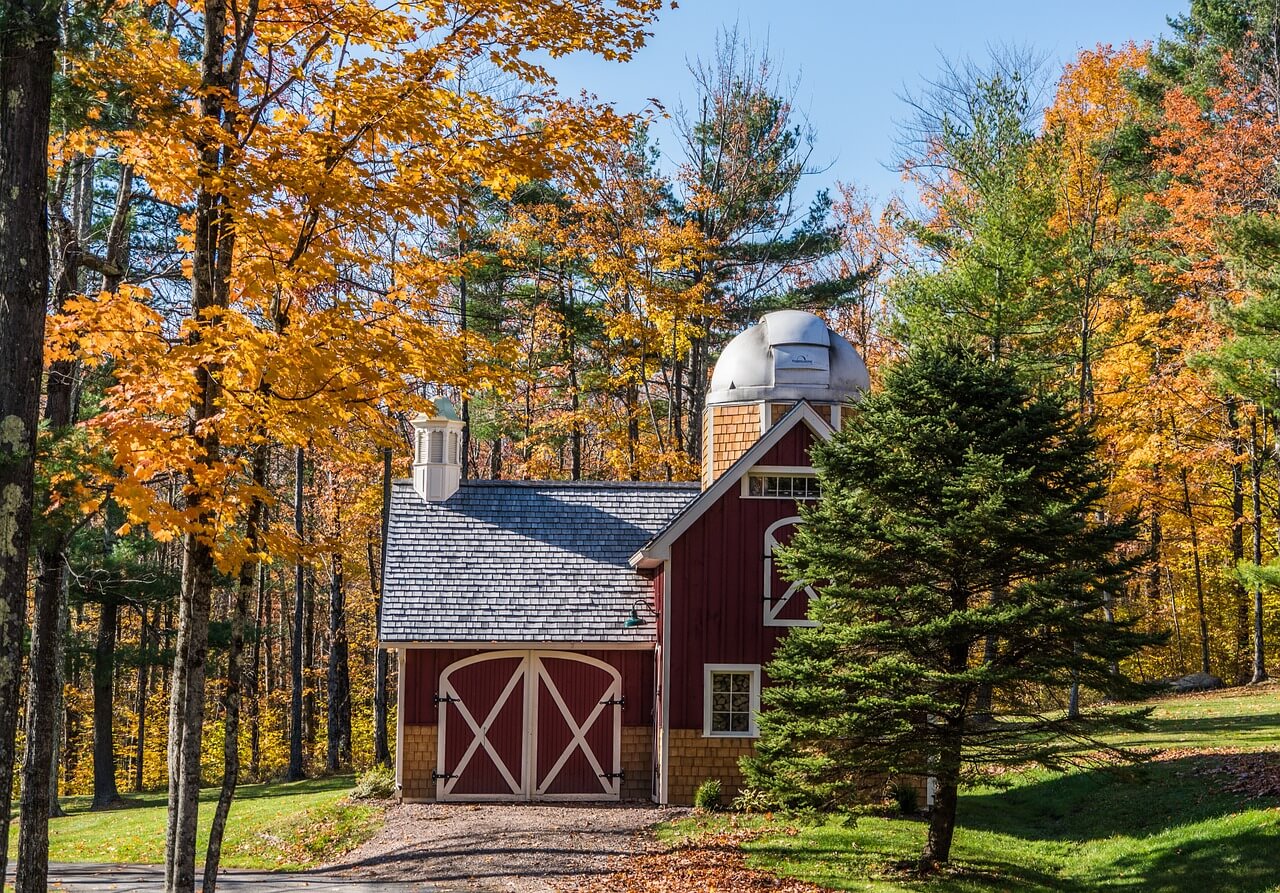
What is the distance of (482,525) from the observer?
825 inches

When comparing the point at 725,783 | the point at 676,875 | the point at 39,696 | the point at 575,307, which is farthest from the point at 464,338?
the point at 575,307

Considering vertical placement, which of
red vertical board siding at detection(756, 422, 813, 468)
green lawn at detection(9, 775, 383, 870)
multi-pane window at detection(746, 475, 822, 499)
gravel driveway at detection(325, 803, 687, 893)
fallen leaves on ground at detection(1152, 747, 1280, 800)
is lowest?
green lawn at detection(9, 775, 383, 870)

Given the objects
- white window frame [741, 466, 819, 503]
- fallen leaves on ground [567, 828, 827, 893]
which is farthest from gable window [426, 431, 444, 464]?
fallen leaves on ground [567, 828, 827, 893]

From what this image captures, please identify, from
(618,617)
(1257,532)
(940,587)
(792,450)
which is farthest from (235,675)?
(1257,532)

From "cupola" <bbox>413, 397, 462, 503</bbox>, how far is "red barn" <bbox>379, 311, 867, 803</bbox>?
0.46ft

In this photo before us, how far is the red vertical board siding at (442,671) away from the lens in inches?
754

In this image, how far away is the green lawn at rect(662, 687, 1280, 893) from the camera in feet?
43.9

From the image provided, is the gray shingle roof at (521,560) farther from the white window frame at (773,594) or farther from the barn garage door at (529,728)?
the white window frame at (773,594)

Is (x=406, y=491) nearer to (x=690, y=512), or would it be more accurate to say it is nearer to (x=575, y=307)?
(x=690, y=512)

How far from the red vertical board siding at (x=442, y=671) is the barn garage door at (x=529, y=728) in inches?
5.4

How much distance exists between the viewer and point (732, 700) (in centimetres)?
1853

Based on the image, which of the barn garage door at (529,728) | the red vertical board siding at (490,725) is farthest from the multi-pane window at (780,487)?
the red vertical board siding at (490,725)

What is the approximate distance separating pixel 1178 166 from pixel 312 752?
1221 inches

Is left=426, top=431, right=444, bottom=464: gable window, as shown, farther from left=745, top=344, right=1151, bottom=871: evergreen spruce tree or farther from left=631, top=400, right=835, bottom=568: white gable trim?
left=745, top=344, right=1151, bottom=871: evergreen spruce tree
